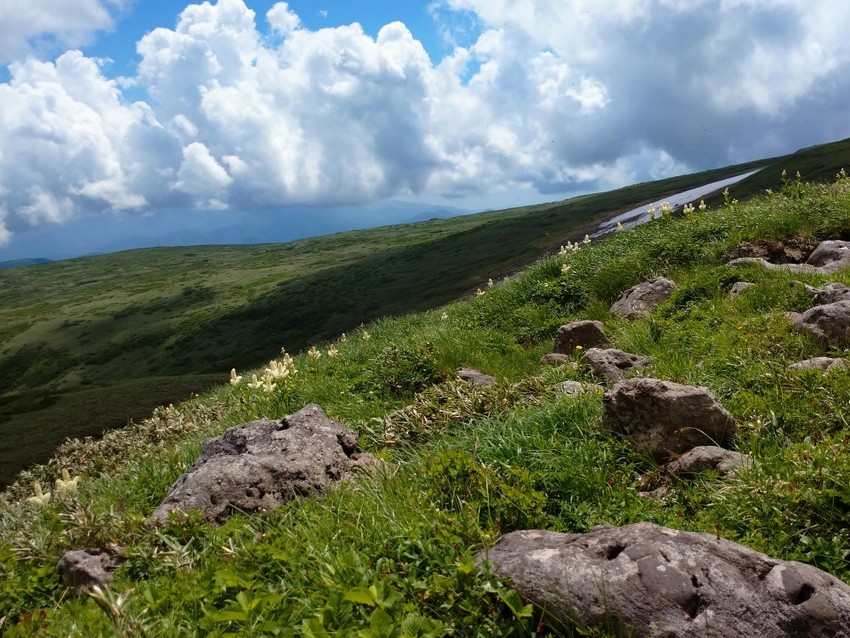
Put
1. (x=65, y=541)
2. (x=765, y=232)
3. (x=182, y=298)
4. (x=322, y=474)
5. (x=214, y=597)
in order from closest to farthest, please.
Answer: (x=214, y=597) → (x=65, y=541) → (x=322, y=474) → (x=765, y=232) → (x=182, y=298)

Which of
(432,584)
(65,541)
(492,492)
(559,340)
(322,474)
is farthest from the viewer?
(559,340)

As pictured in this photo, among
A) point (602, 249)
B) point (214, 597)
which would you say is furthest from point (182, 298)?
point (214, 597)

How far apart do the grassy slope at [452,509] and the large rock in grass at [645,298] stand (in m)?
1.79

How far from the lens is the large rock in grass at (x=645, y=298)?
11914 millimetres

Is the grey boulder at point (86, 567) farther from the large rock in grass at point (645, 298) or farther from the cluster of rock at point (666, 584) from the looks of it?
the large rock in grass at point (645, 298)

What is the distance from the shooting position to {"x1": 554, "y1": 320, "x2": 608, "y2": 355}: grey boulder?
1057 centimetres

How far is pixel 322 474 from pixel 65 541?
259cm

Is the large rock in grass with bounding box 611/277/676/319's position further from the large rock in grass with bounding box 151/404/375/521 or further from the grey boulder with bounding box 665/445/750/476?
the large rock in grass with bounding box 151/404/375/521

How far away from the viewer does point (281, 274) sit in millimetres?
162250

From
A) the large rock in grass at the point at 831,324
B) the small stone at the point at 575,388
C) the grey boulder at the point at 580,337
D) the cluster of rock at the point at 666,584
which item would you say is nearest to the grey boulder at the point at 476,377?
the grey boulder at the point at 580,337

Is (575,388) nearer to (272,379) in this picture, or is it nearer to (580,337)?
(580,337)

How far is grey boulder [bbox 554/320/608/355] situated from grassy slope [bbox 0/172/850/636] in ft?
1.26

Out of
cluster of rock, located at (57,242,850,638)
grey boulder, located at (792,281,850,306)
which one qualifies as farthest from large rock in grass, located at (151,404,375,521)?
grey boulder, located at (792,281,850,306)

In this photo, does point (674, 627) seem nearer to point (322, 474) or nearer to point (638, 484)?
point (638, 484)
